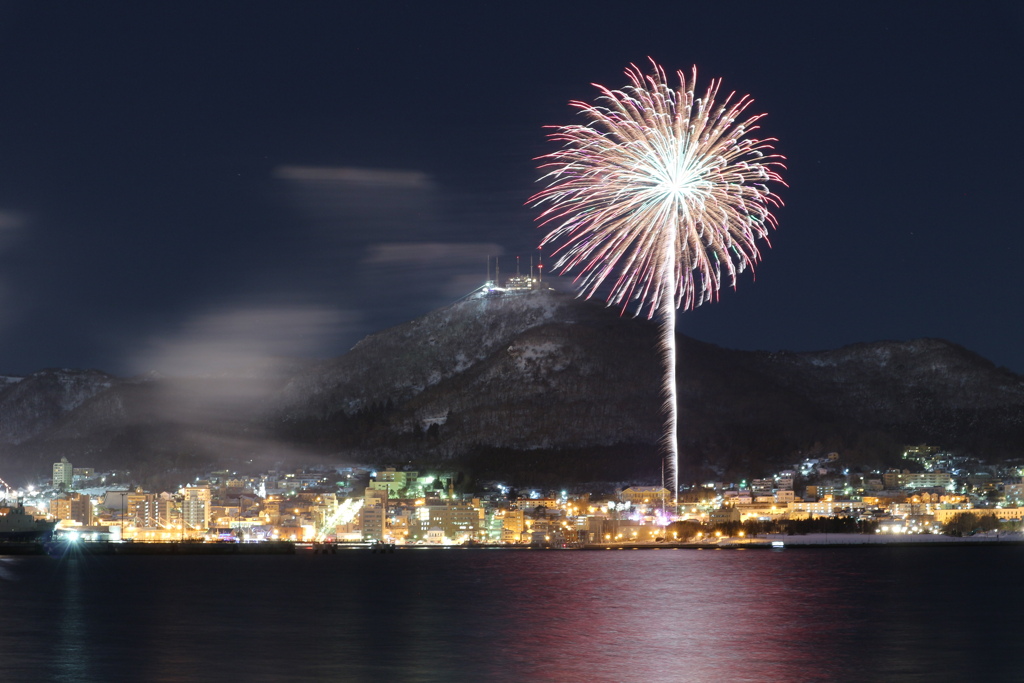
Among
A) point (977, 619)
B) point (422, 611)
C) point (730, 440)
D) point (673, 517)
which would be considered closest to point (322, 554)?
point (673, 517)

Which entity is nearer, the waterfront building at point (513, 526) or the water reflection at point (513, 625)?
the water reflection at point (513, 625)

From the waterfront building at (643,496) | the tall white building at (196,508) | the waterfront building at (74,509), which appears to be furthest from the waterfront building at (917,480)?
the waterfront building at (74,509)

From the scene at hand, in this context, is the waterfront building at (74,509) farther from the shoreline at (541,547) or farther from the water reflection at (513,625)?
the water reflection at (513,625)

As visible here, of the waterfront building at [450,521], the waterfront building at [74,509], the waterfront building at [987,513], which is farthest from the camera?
the waterfront building at [74,509]

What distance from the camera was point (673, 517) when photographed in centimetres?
14362

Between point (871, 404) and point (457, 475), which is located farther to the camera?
point (871, 404)

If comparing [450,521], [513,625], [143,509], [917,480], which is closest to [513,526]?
[450,521]

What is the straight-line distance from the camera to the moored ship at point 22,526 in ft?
468

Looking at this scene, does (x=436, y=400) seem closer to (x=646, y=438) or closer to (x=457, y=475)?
(x=457, y=475)

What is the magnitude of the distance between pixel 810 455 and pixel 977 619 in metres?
134

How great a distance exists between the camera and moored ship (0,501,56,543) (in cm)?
14275

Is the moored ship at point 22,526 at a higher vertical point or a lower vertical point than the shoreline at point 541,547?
higher

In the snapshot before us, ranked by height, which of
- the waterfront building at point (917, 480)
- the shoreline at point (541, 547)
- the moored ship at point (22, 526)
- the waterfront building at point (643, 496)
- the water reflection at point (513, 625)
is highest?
the waterfront building at point (917, 480)

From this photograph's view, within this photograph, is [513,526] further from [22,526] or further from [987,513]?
[987,513]
